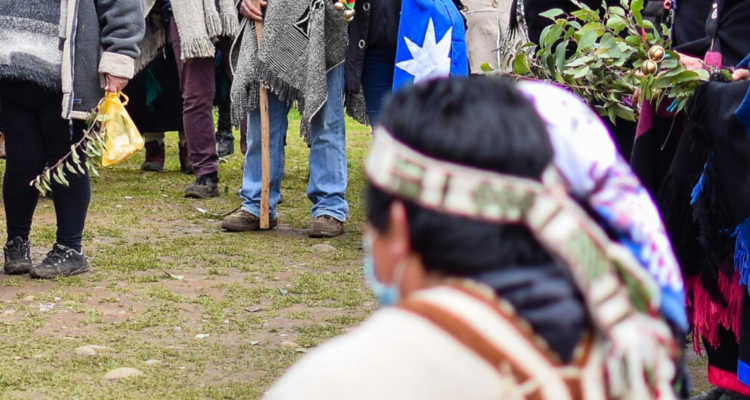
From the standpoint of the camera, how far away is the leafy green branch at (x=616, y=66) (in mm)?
3443

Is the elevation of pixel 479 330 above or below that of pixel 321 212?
above

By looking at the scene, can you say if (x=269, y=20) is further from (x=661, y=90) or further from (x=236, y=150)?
(x=236, y=150)

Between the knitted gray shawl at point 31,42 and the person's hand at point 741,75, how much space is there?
3.00 meters

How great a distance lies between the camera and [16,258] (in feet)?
17.1

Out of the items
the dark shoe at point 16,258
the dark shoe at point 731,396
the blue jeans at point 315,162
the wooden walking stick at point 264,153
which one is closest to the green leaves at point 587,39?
the dark shoe at point 731,396

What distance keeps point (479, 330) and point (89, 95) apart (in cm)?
418

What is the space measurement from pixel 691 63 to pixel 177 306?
2.45m

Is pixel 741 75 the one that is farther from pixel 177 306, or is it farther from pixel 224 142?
pixel 224 142

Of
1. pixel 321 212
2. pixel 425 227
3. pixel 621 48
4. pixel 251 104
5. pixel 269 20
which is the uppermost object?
pixel 425 227

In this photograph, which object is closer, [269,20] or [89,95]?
[89,95]

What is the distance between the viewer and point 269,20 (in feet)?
19.9

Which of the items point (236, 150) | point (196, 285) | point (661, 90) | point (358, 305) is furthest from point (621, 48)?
point (236, 150)

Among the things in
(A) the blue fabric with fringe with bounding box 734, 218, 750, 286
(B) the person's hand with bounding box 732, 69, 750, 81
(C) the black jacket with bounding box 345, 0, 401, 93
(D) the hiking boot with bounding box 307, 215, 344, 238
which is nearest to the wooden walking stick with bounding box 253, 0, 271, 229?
(D) the hiking boot with bounding box 307, 215, 344, 238

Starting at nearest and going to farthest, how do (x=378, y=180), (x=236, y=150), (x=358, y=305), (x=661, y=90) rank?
(x=378, y=180) < (x=661, y=90) < (x=358, y=305) < (x=236, y=150)
